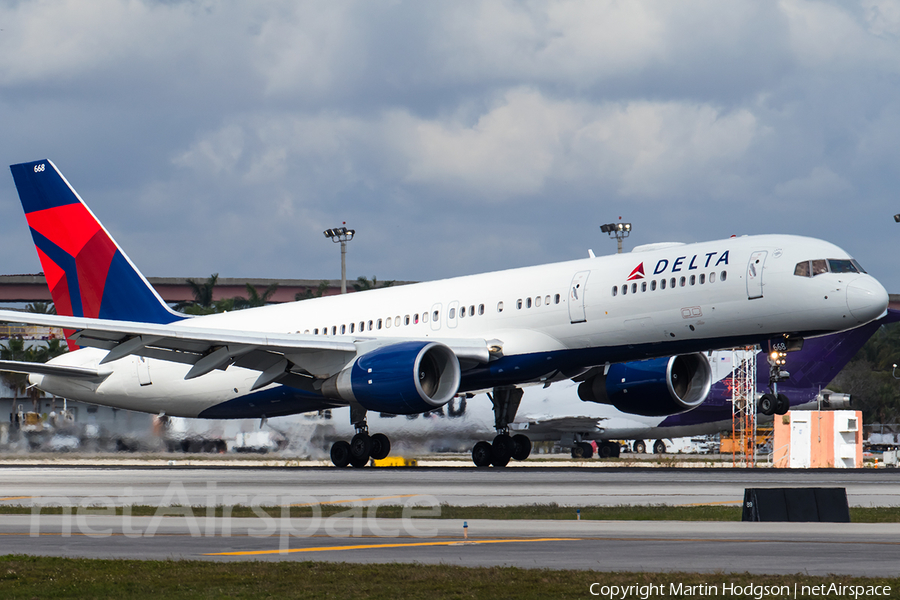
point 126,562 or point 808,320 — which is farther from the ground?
point 808,320

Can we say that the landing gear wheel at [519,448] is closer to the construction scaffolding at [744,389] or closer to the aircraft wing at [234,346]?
the aircraft wing at [234,346]

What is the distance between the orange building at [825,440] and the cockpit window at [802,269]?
61.1ft

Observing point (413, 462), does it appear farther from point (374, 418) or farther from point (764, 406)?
point (764, 406)

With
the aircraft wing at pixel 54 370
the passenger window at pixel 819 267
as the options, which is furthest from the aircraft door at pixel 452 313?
the aircraft wing at pixel 54 370

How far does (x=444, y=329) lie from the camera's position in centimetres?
3512

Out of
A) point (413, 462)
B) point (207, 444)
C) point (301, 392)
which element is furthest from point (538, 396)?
point (301, 392)

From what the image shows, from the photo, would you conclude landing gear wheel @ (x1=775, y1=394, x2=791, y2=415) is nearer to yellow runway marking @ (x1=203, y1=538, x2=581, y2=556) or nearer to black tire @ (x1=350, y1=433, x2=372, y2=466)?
black tire @ (x1=350, y1=433, x2=372, y2=466)

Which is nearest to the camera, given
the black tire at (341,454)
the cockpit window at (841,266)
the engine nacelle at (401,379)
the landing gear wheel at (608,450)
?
the cockpit window at (841,266)

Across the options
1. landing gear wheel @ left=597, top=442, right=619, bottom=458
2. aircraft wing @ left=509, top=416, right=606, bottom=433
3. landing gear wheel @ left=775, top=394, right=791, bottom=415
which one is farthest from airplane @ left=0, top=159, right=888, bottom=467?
landing gear wheel @ left=597, top=442, right=619, bottom=458

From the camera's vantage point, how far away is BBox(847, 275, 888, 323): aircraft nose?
2845 cm

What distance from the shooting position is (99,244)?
40.2 m

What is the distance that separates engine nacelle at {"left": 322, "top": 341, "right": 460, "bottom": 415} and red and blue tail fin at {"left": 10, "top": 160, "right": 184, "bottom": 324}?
10.7 meters

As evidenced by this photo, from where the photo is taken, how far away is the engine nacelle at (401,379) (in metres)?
30.7

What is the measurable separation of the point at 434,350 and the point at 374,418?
12432mm
